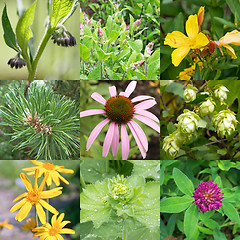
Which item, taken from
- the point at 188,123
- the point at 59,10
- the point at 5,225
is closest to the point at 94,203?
the point at 5,225

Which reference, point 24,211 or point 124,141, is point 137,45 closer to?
point 124,141

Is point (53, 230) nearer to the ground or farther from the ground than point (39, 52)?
nearer to the ground

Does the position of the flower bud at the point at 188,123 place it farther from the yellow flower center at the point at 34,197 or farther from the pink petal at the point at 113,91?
the yellow flower center at the point at 34,197

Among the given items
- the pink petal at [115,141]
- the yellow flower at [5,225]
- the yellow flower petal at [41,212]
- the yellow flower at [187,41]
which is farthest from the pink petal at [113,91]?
the yellow flower at [5,225]

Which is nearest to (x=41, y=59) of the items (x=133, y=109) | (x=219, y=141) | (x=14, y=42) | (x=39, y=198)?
(x=14, y=42)

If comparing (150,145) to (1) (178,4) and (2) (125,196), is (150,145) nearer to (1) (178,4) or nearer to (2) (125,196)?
(2) (125,196)
